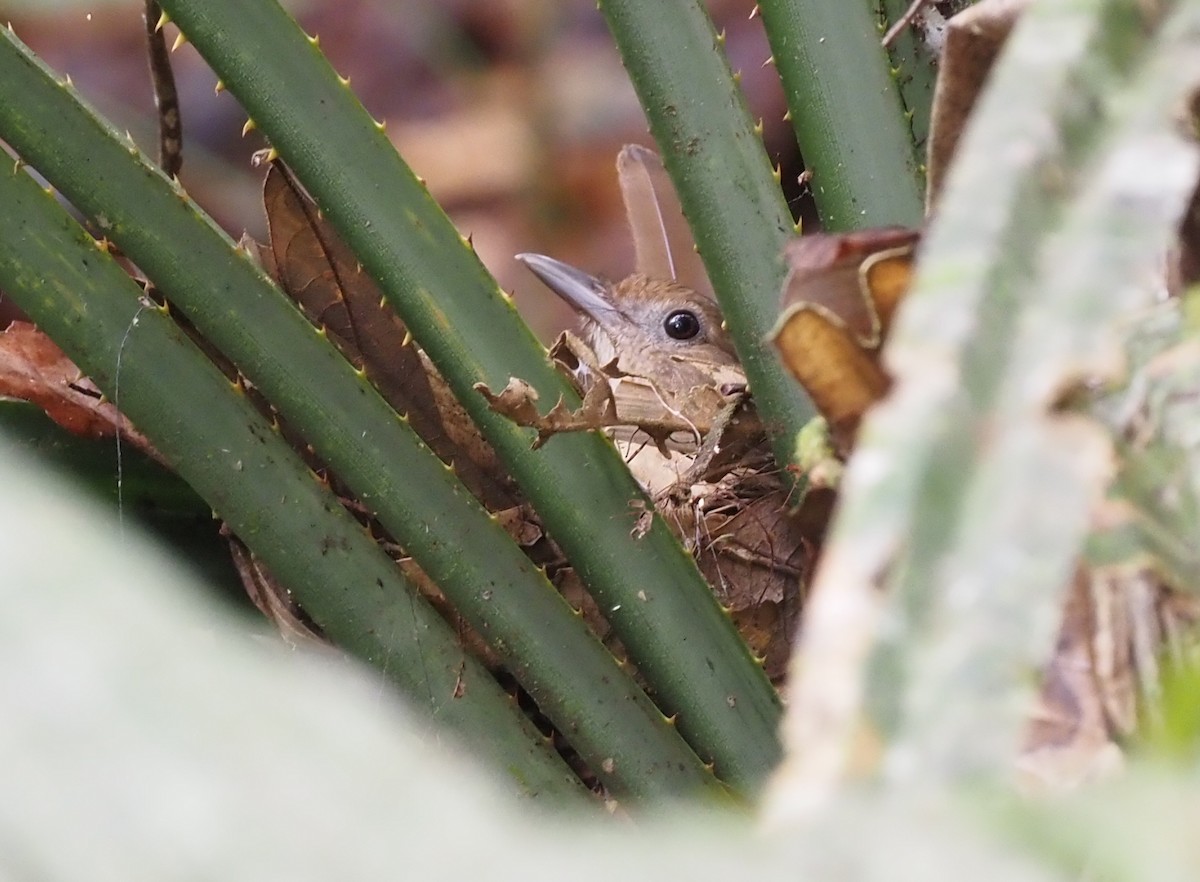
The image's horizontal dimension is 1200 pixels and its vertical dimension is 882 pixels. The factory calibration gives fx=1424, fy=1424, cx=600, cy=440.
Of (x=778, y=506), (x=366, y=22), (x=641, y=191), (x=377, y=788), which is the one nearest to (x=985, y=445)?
(x=377, y=788)

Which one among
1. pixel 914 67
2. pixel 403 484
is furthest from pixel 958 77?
pixel 914 67

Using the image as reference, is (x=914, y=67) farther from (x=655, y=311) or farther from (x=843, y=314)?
(x=655, y=311)

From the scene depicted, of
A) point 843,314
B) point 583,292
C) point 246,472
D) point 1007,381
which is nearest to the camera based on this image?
point 1007,381

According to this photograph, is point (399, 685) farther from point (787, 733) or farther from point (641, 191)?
point (641, 191)

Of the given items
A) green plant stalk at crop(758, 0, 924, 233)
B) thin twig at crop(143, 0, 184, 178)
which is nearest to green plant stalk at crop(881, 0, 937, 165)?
green plant stalk at crop(758, 0, 924, 233)

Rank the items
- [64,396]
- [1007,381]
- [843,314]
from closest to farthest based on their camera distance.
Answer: [1007,381]
[843,314]
[64,396]
